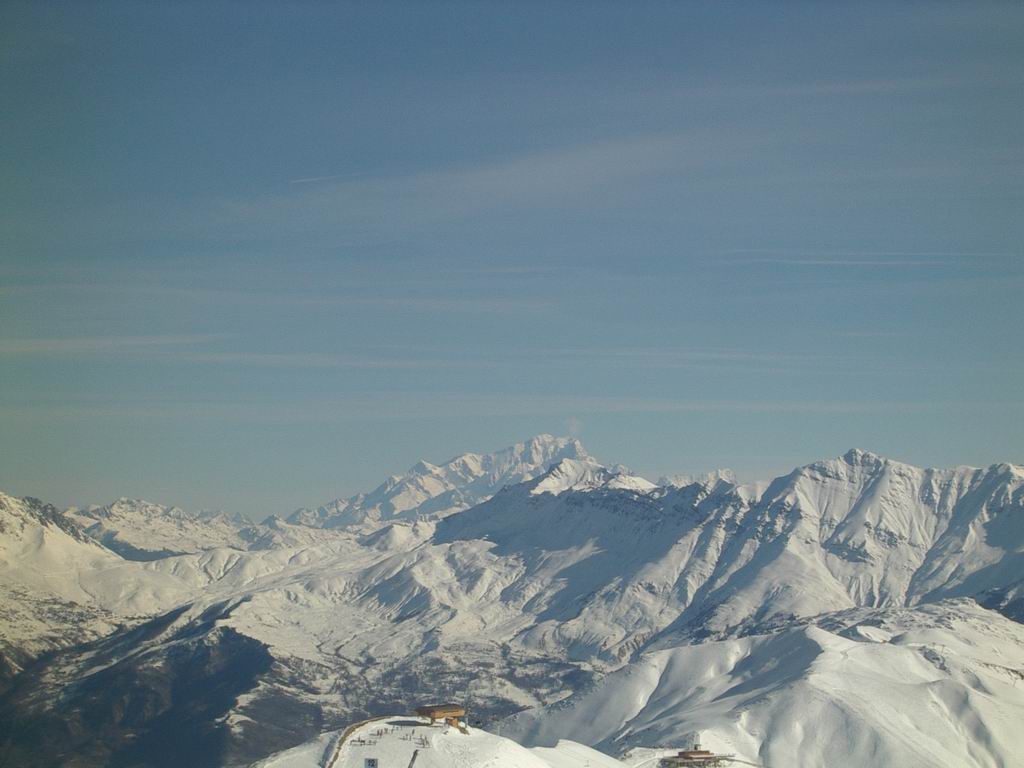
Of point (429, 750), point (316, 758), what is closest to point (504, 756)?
point (429, 750)

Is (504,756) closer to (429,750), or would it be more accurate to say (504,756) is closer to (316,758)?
(429,750)

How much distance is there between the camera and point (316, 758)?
651 feet

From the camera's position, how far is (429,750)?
194500 mm

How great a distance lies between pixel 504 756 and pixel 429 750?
1198 centimetres

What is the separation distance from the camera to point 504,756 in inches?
7726

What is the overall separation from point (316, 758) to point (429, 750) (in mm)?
18911

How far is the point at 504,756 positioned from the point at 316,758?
30203 mm
